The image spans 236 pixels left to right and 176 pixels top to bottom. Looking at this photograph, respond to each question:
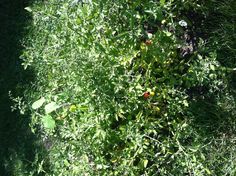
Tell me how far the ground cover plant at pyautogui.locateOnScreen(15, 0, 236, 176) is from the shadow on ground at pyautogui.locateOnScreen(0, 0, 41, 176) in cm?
91

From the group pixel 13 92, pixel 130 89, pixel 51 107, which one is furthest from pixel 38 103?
pixel 13 92

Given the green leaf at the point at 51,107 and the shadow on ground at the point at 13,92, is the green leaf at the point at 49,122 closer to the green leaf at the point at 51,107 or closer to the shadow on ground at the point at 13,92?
the green leaf at the point at 51,107

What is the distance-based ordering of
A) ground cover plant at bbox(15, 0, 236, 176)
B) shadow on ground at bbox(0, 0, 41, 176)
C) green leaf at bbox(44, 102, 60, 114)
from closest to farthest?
ground cover plant at bbox(15, 0, 236, 176)
green leaf at bbox(44, 102, 60, 114)
shadow on ground at bbox(0, 0, 41, 176)

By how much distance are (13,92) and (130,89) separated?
5.70 ft

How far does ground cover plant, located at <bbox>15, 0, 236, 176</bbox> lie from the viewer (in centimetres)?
264

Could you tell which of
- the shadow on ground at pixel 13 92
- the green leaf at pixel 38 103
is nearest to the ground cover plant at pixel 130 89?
the green leaf at pixel 38 103

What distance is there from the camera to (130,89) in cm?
270

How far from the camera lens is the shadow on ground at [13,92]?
401 cm

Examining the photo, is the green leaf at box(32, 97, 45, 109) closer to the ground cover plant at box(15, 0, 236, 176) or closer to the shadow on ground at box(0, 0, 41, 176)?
the ground cover plant at box(15, 0, 236, 176)

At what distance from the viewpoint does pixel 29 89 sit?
3.92 metres

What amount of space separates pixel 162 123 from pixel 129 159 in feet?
1.10

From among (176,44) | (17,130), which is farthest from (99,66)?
(17,130)

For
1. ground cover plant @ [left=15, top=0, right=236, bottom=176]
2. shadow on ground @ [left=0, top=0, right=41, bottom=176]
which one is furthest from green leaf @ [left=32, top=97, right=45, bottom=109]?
shadow on ground @ [left=0, top=0, right=41, bottom=176]

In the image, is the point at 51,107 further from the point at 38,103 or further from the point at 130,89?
the point at 130,89
